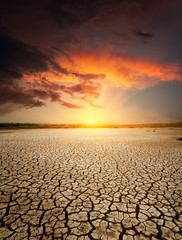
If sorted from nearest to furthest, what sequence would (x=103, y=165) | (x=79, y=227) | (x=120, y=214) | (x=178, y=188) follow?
(x=79, y=227) → (x=120, y=214) → (x=178, y=188) → (x=103, y=165)

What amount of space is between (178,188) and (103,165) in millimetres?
2294

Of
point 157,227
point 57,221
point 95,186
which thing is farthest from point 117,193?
point 57,221

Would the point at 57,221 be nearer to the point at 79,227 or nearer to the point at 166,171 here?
the point at 79,227

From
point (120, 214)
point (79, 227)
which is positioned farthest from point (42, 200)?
point (120, 214)

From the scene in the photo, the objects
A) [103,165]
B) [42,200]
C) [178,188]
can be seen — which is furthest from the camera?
[103,165]

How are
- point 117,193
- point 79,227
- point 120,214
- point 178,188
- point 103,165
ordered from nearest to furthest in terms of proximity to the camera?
1. point 79,227
2. point 120,214
3. point 117,193
4. point 178,188
5. point 103,165

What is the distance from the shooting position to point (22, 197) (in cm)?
245

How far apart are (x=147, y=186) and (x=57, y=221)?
2.26m

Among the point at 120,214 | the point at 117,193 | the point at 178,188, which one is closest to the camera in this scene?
the point at 120,214

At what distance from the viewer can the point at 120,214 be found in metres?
2.03

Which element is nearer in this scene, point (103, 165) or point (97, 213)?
point (97, 213)

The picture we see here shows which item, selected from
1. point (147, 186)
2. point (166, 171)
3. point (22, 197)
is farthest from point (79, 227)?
point (166, 171)

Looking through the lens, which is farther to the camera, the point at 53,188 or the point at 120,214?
the point at 53,188

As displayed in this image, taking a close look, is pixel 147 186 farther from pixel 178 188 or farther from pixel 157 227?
pixel 157 227
